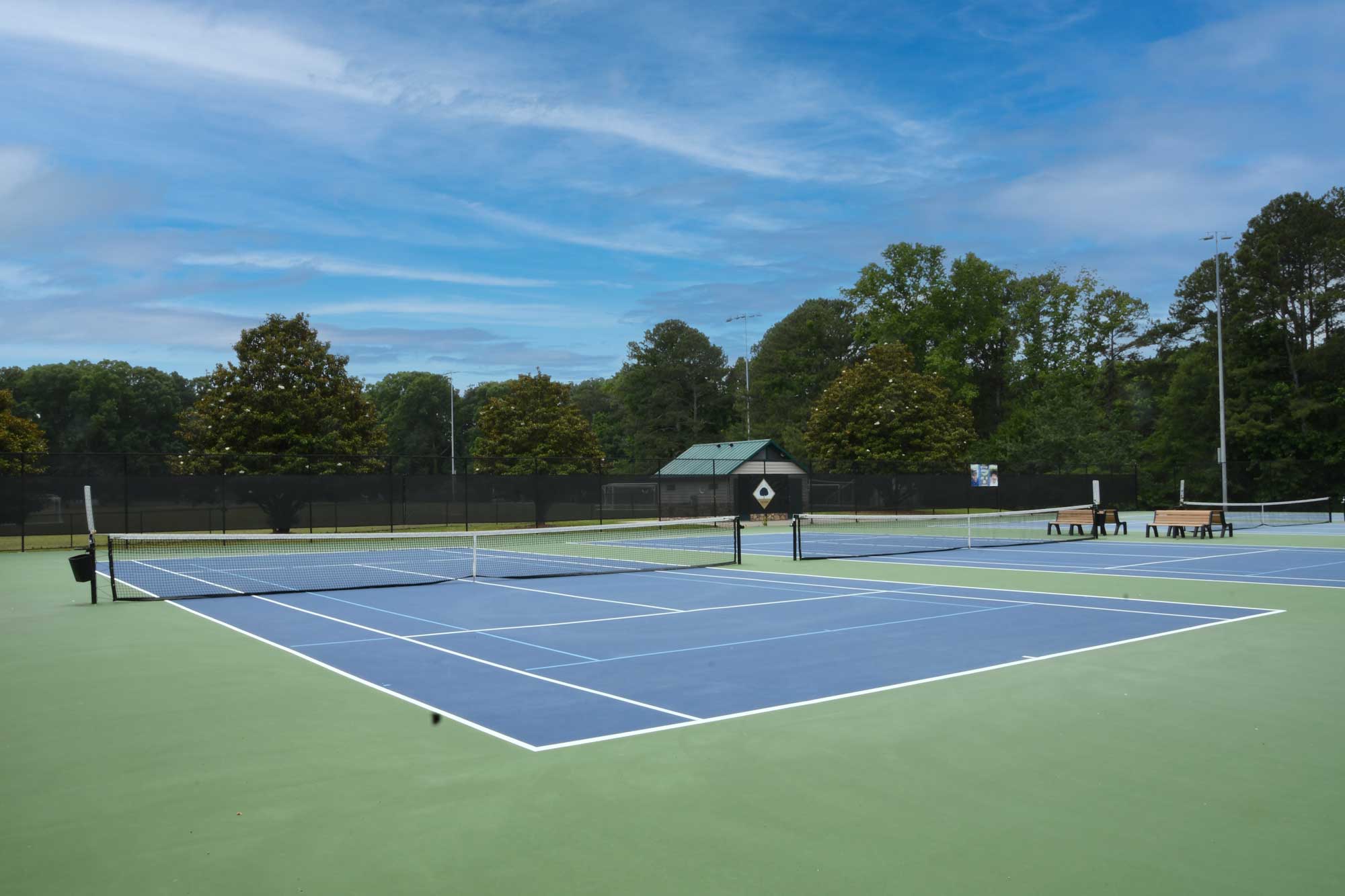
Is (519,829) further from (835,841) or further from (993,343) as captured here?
(993,343)

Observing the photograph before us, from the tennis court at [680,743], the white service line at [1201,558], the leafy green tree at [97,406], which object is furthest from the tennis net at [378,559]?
the leafy green tree at [97,406]

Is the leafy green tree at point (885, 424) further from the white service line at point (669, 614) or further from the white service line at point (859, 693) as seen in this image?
the white service line at point (859, 693)

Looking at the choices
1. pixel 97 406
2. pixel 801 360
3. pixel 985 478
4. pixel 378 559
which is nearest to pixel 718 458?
pixel 985 478

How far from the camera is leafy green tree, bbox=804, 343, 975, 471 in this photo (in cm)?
4619

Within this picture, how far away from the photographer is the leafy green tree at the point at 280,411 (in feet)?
101

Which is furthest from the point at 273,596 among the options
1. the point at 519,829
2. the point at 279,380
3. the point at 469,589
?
the point at 279,380

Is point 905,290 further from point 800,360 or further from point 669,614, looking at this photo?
point 669,614

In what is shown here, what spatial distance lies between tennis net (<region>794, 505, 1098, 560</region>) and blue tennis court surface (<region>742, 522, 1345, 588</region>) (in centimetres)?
78

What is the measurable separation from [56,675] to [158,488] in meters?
19.4

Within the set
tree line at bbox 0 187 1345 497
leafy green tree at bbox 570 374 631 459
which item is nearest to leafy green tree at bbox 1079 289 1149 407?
tree line at bbox 0 187 1345 497

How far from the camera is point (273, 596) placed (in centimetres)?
1434

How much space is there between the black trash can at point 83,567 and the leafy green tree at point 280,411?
15.7 meters

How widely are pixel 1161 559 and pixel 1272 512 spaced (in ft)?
83.2

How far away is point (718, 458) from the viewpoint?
45.5m
